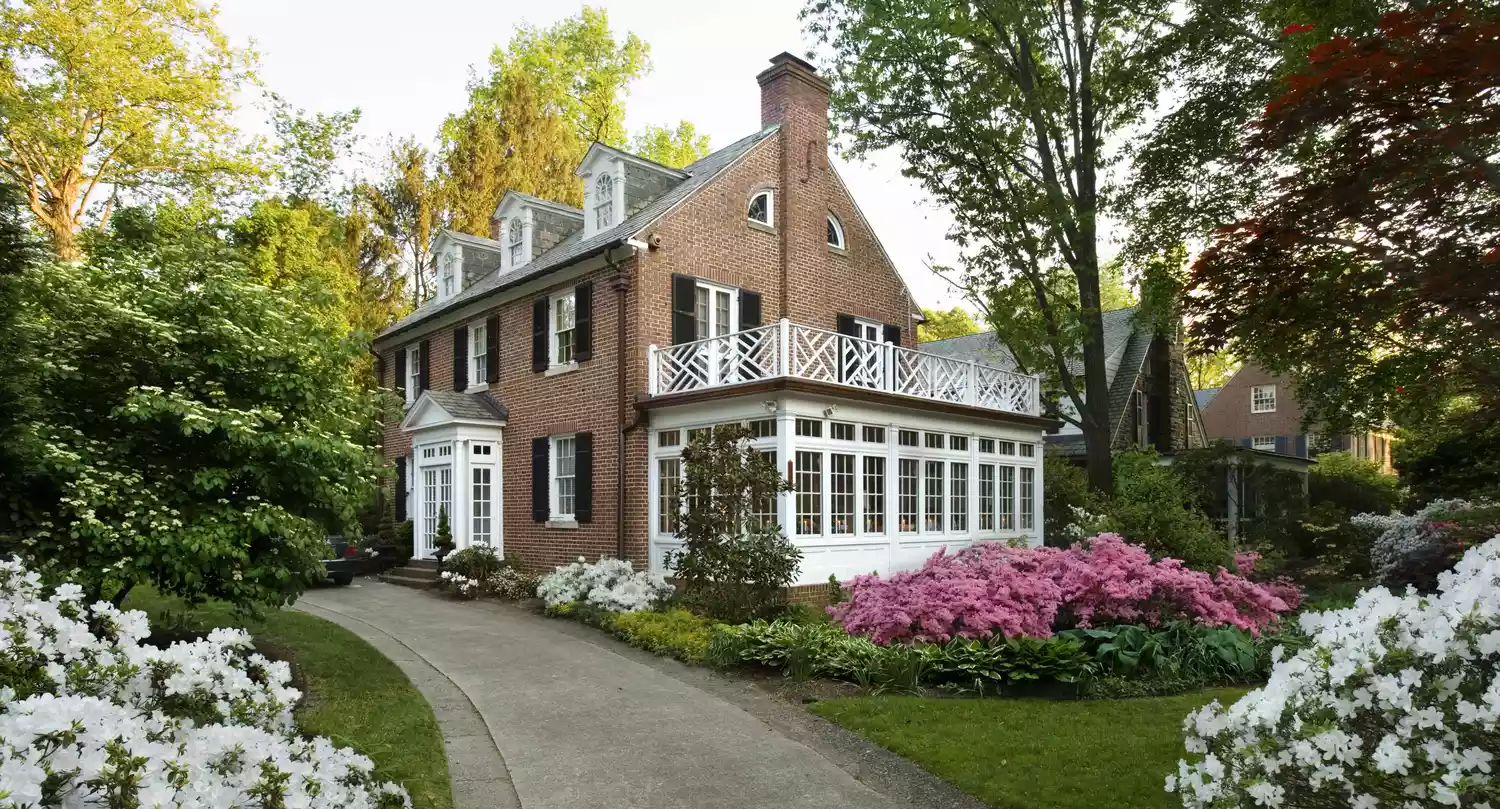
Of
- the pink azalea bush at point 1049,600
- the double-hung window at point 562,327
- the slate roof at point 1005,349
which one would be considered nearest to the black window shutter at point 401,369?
the double-hung window at point 562,327

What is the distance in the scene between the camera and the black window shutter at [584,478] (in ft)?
49.8

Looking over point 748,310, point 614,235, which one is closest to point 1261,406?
point 748,310

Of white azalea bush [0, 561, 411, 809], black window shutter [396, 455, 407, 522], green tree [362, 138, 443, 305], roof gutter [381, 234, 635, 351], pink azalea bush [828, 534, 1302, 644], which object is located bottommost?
pink azalea bush [828, 534, 1302, 644]

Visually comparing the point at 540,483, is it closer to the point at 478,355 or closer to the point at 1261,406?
the point at 478,355

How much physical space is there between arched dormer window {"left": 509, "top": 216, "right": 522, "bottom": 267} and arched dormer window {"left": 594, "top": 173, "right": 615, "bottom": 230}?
106 inches

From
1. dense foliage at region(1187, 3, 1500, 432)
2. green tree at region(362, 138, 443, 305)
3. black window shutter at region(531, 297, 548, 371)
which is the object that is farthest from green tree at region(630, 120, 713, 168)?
dense foliage at region(1187, 3, 1500, 432)

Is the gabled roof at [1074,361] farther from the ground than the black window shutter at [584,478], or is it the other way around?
the gabled roof at [1074,361]

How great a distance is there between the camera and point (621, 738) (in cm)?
Answer: 680

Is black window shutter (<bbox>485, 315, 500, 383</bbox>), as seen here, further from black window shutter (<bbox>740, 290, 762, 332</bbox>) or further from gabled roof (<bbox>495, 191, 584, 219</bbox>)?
black window shutter (<bbox>740, 290, 762, 332</bbox>)

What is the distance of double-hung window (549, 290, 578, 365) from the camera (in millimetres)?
16094

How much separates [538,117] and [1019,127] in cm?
1783

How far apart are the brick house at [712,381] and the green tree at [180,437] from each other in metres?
6.01

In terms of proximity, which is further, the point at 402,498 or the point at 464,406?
the point at 402,498

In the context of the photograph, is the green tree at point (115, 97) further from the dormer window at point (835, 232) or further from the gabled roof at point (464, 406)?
the dormer window at point (835, 232)
